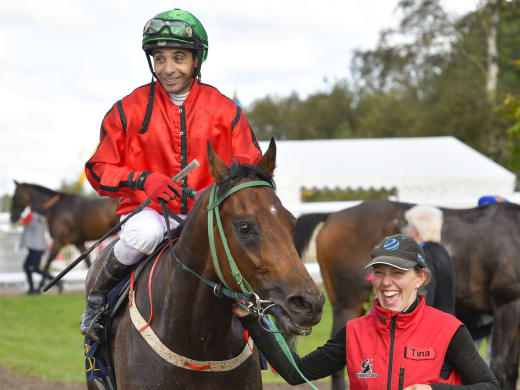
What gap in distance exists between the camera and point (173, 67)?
3455 millimetres

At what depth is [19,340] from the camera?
34.1ft

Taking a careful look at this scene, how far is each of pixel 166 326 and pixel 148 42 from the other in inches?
55.7

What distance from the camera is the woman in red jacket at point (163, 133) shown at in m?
3.41

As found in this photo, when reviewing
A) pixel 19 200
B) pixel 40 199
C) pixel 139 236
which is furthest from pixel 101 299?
pixel 19 200

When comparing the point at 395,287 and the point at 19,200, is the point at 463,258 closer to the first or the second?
the point at 395,287

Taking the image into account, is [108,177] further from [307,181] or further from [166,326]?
[307,181]

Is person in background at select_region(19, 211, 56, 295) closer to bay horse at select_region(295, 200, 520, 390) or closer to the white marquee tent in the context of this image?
the white marquee tent

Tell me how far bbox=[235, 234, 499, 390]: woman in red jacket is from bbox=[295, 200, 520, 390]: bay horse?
3818 millimetres

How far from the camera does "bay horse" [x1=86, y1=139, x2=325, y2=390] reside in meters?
2.54

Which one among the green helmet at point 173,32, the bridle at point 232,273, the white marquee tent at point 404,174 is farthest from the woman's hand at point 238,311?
the white marquee tent at point 404,174

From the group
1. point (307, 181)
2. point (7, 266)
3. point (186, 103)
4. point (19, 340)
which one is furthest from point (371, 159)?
point (186, 103)

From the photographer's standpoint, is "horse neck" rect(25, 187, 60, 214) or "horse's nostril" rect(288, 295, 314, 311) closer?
"horse's nostril" rect(288, 295, 314, 311)

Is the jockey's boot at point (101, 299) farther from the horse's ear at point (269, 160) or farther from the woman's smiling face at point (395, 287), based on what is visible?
the woman's smiling face at point (395, 287)

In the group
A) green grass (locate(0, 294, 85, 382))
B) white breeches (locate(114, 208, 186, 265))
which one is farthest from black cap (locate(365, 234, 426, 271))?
green grass (locate(0, 294, 85, 382))
